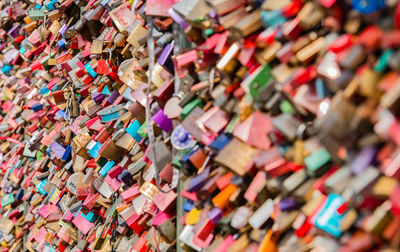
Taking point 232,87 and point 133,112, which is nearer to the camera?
point 232,87

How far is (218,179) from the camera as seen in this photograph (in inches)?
58.5

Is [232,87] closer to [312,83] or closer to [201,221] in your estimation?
[312,83]

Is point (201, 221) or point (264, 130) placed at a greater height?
point (264, 130)

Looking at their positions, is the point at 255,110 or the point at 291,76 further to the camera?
the point at 255,110

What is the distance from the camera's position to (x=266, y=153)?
128cm

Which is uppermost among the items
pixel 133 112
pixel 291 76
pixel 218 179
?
pixel 291 76

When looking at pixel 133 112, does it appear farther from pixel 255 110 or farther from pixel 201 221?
pixel 255 110

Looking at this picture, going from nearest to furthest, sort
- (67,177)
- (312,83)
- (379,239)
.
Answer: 1. (379,239)
2. (312,83)
3. (67,177)

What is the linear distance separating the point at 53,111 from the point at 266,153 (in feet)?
6.38

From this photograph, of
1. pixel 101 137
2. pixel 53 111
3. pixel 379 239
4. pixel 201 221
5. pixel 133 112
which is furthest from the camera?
pixel 53 111

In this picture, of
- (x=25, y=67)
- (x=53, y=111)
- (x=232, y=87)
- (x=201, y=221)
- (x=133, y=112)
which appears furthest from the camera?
(x=25, y=67)

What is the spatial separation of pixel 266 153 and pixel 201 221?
416 millimetres

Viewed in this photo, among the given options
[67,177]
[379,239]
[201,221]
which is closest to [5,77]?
[67,177]

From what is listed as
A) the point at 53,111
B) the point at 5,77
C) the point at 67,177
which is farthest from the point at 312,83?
the point at 5,77
